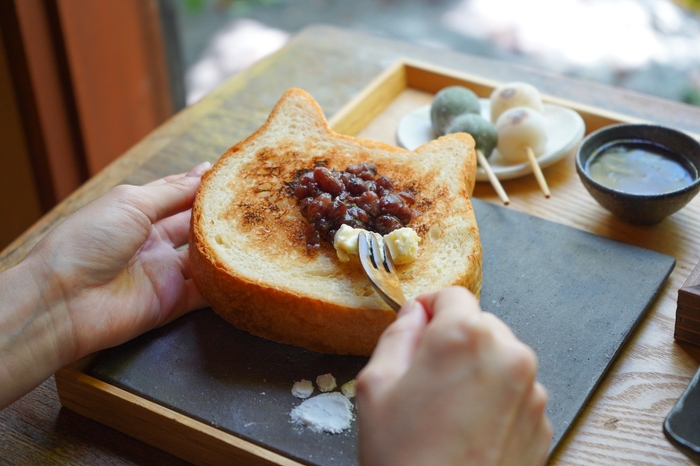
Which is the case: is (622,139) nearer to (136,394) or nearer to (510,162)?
(510,162)

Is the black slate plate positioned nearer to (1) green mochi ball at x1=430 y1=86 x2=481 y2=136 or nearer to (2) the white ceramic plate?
(2) the white ceramic plate

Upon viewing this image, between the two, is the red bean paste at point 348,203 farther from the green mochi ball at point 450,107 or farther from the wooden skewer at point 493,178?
the green mochi ball at point 450,107

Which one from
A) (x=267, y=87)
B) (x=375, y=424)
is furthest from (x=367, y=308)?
(x=267, y=87)

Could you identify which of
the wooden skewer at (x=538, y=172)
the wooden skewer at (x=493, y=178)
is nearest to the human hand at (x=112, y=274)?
the wooden skewer at (x=493, y=178)

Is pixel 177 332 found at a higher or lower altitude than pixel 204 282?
lower

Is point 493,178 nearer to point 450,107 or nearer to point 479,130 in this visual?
point 479,130

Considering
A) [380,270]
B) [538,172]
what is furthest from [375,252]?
[538,172]

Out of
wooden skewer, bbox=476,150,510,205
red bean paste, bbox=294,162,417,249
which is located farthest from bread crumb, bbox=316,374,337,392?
wooden skewer, bbox=476,150,510,205
